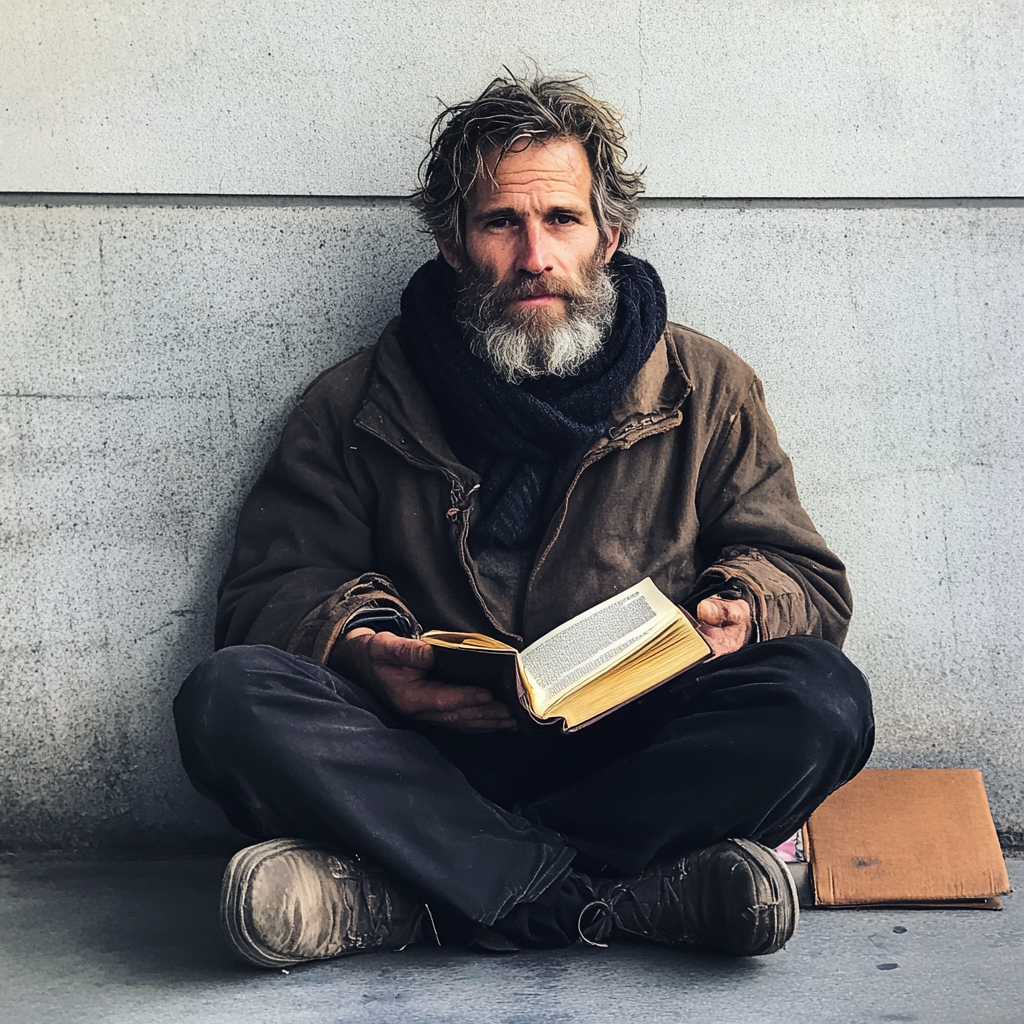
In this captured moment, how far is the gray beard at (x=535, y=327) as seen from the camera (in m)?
2.80

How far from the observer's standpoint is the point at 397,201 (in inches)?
125

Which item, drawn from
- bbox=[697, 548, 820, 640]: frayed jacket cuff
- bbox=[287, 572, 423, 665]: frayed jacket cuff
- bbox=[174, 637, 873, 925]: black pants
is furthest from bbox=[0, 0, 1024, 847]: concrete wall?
bbox=[174, 637, 873, 925]: black pants

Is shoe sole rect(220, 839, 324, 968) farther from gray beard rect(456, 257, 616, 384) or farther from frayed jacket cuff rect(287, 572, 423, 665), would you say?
gray beard rect(456, 257, 616, 384)

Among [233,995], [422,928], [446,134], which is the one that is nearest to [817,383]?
[446,134]

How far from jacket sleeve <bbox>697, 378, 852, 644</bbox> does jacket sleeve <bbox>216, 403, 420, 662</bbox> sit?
773 mm

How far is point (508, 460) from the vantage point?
279 centimetres

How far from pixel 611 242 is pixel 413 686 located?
1319 millimetres

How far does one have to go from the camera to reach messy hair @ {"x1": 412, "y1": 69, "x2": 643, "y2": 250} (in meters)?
2.86

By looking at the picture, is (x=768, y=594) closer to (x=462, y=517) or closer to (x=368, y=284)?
(x=462, y=517)

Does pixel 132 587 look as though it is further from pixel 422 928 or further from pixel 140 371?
pixel 422 928

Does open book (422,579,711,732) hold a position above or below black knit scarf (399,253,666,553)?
below

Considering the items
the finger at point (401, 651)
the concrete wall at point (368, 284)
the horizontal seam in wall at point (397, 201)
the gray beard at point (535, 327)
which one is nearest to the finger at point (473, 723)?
the finger at point (401, 651)

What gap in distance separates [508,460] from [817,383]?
38.2 inches

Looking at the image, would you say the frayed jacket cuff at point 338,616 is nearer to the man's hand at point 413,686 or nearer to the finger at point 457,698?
the man's hand at point 413,686
